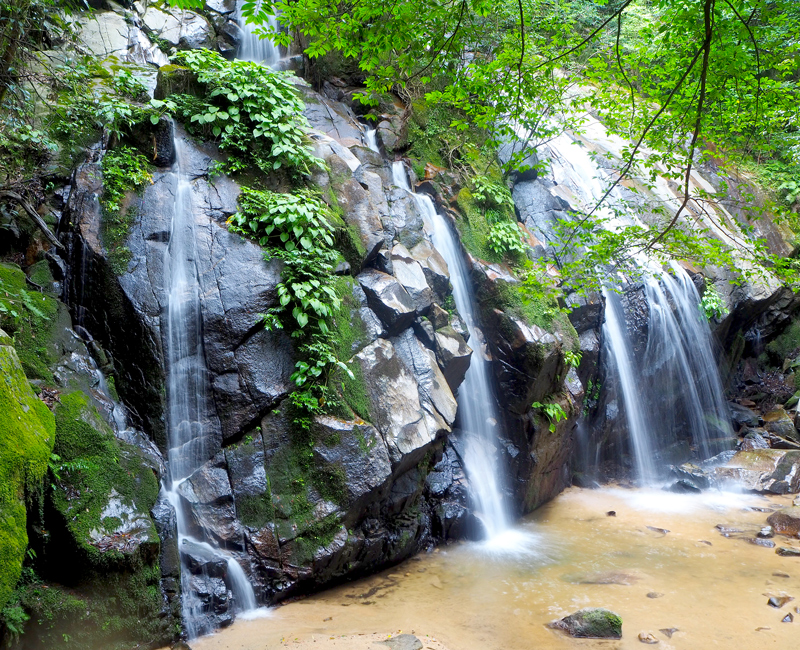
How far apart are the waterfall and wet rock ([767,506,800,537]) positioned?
8.27 feet

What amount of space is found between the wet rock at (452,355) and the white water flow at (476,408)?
1.89 ft

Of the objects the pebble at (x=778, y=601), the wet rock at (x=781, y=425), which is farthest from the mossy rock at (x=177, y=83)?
the wet rock at (x=781, y=425)

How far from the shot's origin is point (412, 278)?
25.7 ft

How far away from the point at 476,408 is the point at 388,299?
8.86 ft

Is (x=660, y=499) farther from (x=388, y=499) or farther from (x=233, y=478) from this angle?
(x=233, y=478)

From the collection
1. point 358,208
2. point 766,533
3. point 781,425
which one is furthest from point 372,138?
point 781,425

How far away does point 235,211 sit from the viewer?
22.5 feet

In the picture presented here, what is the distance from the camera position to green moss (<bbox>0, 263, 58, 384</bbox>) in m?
5.03

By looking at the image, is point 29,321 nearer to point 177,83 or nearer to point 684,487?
point 177,83

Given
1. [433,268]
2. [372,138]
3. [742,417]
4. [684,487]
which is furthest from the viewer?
[742,417]

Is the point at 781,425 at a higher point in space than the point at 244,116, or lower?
lower

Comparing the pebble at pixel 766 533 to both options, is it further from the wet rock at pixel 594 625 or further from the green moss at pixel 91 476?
the green moss at pixel 91 476

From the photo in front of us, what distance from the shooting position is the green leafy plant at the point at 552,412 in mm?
8609

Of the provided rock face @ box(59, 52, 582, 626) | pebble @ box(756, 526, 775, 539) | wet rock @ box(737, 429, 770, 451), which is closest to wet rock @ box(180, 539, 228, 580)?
rock face @ box(59, 52, 582, 626)
